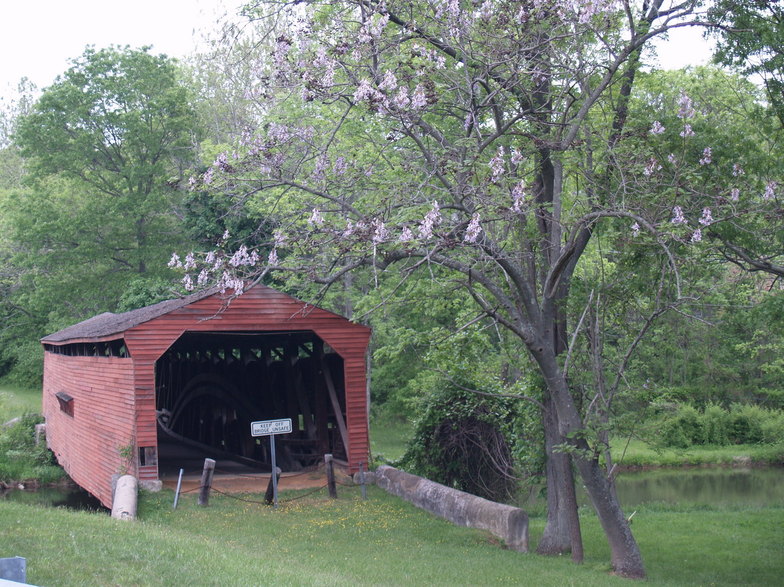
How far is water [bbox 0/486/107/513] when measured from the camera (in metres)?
19.3

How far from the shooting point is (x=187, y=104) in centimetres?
3359

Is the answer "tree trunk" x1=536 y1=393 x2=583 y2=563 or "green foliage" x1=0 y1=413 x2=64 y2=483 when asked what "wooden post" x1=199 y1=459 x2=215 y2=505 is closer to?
"tree trunk" x1=536 y1=393 x2=583 y2=563

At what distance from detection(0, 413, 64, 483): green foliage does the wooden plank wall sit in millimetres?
934

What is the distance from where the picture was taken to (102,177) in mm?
33656

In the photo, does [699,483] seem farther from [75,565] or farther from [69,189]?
[69,189]

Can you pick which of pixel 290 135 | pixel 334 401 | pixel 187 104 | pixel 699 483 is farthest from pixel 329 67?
pixel 187 104

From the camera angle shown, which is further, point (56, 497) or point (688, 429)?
point (688, 429)

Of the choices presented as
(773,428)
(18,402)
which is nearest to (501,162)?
(773,428)

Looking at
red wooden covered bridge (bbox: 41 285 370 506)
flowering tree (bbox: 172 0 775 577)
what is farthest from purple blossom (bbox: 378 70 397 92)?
red wooden covered bridge (bbox: 41 285 370 506)

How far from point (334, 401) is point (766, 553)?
26.7 ft

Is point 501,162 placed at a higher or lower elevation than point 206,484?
higher

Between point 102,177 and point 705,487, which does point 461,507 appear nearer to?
point 705,487

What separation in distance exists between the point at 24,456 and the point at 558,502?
18158mm

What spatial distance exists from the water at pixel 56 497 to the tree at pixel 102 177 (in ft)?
35.0
